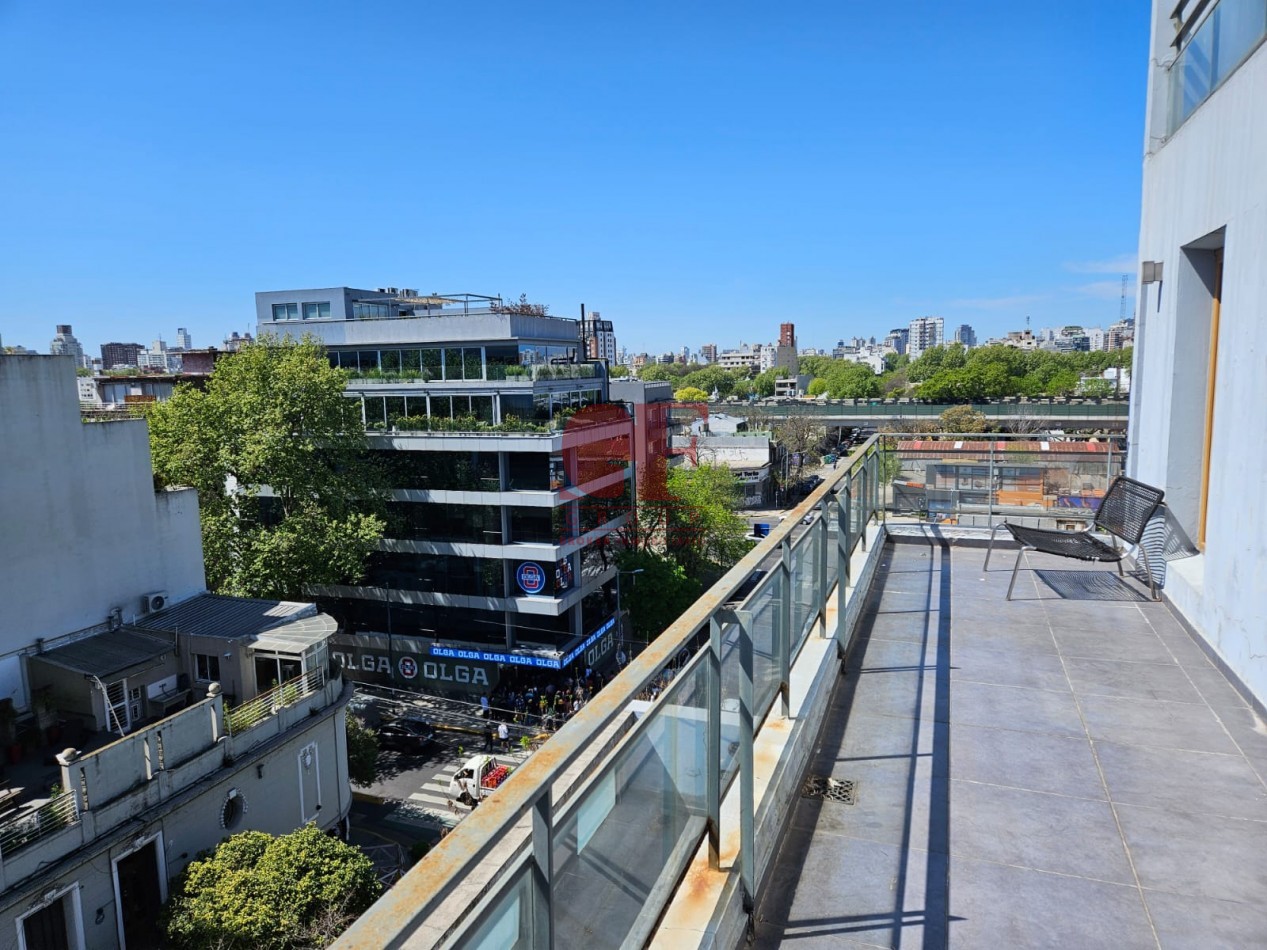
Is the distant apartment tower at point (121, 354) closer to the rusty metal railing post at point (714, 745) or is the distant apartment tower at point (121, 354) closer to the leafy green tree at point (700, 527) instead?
the leafy green tree at point (700, 527)

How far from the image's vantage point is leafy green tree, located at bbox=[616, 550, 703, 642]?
27.3 m

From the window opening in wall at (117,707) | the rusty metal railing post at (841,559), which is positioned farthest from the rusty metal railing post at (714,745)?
the window opening in wall at (117,707)

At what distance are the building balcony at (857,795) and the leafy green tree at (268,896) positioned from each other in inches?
385

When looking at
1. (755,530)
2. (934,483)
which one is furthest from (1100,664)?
(755,530)

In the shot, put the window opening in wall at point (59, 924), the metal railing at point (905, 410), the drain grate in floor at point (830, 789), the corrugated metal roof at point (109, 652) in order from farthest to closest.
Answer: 1. the metal railing at point (905, 410)
2. the corrugated metal roof at point (109, 652)
3. the window opening in wall at point (59, 924)
4. the drain grate in floor at point (830, 789)

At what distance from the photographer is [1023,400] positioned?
83500 mm

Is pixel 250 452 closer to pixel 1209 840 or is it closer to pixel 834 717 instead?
pixel 834 717

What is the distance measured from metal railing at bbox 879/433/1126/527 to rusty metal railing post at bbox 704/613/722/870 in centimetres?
614

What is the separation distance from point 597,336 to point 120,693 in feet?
67.5

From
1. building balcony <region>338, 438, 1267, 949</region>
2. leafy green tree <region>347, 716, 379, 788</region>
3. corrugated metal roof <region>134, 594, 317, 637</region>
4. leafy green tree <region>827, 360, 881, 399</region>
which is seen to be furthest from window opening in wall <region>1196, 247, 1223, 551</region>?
leafy green tree <region>827, 360, 881, 399</region>

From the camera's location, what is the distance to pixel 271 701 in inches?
579

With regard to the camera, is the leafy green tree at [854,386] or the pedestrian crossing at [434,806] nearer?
the pedestrian crossing at [434,806]

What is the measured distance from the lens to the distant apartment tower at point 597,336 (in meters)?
29.1

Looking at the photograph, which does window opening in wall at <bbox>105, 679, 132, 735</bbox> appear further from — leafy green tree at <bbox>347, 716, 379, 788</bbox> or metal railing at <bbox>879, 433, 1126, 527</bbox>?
metal railing at <bbox>879, 433, 1126, 527</bbox>
